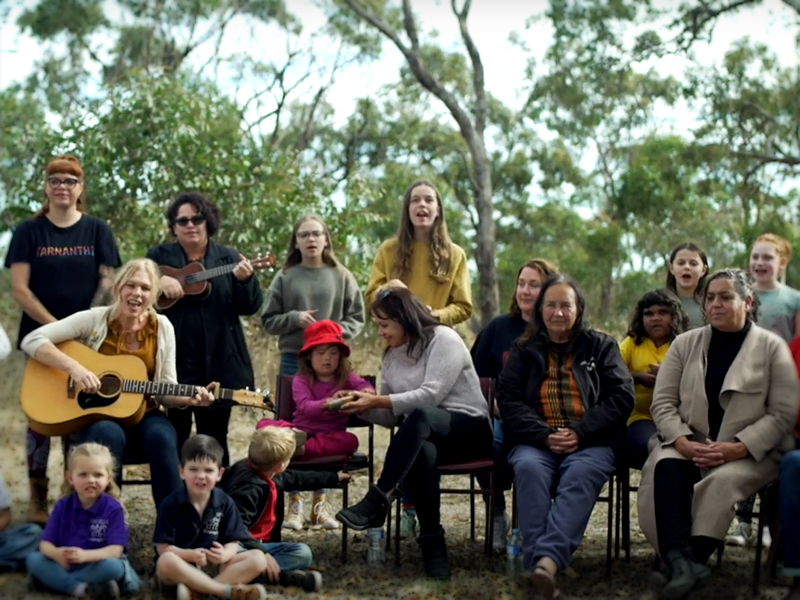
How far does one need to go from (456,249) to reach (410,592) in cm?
211

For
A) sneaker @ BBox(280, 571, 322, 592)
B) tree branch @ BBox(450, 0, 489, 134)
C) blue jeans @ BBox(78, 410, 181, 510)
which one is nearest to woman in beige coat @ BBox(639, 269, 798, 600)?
sneaker @ BBox(280, 571, 322, 592)

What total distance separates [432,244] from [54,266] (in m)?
2.00

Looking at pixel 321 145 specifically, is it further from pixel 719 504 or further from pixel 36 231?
pixel 719 504

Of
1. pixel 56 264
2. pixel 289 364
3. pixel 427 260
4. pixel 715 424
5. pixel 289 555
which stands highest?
pixel 427 260

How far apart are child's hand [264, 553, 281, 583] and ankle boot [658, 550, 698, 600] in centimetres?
157

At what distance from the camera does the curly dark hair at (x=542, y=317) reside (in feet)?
17.4

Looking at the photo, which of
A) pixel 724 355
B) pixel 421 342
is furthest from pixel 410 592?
pixel 724 355

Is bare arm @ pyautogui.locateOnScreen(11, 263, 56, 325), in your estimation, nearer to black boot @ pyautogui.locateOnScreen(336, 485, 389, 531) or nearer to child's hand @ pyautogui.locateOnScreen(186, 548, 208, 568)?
child's hand @ pyautogui.locateOnScreen(186, 548, 208, 568)

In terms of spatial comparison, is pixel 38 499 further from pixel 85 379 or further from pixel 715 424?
pixel 715 424

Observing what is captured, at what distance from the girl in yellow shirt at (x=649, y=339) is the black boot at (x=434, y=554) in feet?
3.68

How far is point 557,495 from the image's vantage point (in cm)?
487

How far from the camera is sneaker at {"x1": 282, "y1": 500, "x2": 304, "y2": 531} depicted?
6035 mm

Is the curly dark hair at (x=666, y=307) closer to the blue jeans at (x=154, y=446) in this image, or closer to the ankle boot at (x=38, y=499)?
the blue jeans at (x=154, y=446)

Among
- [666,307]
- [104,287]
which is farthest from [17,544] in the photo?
[666,307]
